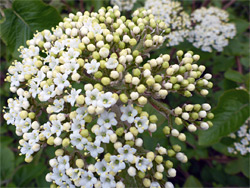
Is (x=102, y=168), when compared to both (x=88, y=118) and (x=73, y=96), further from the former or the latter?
(x=73, y=96)

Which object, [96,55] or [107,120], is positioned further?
[96,55]

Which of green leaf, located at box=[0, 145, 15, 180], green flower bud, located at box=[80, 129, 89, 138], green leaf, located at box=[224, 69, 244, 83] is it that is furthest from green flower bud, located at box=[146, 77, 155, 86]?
green leaf, located at box=[0, 145, 15, 180]

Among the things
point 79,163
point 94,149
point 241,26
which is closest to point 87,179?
point 79,163

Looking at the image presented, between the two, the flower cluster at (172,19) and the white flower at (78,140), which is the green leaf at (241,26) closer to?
the flower cluster at (172,19)

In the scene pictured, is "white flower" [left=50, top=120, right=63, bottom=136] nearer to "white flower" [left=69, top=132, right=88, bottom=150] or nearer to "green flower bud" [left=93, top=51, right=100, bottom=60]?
"white flower" [left=69, top=132, right=88, bottom=150]

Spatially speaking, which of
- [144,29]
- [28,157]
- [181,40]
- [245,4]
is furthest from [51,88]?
[245,4]

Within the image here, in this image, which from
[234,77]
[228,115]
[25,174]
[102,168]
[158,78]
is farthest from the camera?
[25,174]

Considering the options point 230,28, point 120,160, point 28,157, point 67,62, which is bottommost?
point 28,157

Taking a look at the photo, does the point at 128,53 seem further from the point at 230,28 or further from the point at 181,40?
the point at 230,28
